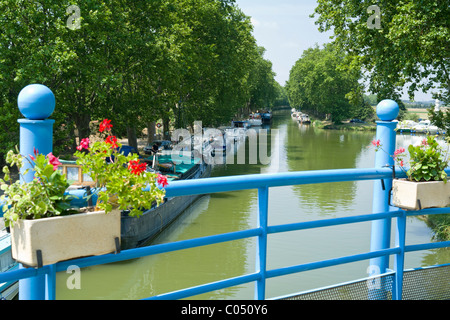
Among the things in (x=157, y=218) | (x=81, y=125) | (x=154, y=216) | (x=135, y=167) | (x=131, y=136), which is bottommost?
(x=157, y=218)

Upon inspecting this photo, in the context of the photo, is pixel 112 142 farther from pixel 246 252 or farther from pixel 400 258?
pixel 246 252

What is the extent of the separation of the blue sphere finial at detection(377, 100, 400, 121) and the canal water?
5.27 m

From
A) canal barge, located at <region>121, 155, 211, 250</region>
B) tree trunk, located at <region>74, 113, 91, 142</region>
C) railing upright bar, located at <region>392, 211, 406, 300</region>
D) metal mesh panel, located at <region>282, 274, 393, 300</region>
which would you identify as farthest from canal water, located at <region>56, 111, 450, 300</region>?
tree trunk, located at <region>74, 113, 91, 142</region>

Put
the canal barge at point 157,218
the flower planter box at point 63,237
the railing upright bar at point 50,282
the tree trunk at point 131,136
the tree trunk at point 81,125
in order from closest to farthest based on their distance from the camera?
the flower planter box at point 63,237, the railing upright bar at point 50,282, the canal barge at point 157,218, the tree trunk at point 81,125, the tree trunk at point 131,136

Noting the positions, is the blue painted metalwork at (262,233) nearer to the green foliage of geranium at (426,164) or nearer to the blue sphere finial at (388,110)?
the blue sphere finial at (388,110)

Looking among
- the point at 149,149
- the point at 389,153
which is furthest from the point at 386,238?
the point at 149,149

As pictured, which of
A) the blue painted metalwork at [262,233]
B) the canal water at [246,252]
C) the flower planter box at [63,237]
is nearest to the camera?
the flower planter box at [63,237]

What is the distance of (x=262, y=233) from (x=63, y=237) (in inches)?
49.5

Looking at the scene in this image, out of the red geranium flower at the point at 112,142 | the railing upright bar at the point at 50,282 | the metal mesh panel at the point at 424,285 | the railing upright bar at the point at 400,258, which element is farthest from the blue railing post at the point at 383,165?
the railing upright bar at the point at 50,282

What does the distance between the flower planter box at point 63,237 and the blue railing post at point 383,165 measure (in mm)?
2231

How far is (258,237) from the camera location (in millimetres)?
3002

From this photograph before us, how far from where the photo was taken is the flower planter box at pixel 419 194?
339cm

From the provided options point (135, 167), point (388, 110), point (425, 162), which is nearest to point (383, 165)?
point (425, 162)

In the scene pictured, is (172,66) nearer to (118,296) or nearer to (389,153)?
(118,296)
